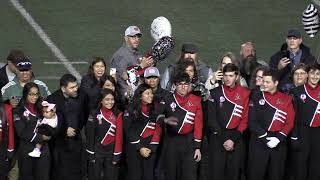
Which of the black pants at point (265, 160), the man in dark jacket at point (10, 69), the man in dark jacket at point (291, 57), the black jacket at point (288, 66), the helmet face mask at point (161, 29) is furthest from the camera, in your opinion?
the helmet face mask at point (161, 29)

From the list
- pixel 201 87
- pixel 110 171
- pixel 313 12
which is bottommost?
pixel 110 171

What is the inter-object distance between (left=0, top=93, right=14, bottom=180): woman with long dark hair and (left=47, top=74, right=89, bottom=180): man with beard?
56cm

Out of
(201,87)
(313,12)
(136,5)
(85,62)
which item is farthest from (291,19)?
(201,87)

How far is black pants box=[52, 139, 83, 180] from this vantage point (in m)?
12.2

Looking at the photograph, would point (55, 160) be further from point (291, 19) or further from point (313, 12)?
point (291, 19)

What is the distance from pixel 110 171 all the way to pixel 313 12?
136 inches

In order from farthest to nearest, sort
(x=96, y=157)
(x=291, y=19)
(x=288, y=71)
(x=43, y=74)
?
(x=291, y=19) < (x=43, y=74) < (x=288, y=71) < (x=96, y=157)

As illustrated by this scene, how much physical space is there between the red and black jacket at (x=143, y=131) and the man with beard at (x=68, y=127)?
0.63 metres

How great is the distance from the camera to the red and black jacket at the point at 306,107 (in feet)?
39.6

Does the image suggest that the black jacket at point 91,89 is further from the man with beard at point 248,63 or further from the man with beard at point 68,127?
the man with beard at point 248,63

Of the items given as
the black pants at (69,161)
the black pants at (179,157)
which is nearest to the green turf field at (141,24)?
the black pants at (69,161)

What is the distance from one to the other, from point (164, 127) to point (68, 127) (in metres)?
1.11

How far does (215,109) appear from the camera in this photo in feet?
39.6

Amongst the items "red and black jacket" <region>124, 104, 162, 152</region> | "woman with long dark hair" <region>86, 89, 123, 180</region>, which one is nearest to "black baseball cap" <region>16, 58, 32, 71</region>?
"woman with long dark hair" <region>86, 89, 123, 180</region>
